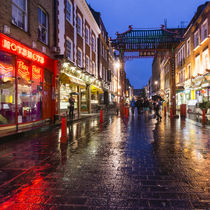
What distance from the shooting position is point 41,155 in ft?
17.1

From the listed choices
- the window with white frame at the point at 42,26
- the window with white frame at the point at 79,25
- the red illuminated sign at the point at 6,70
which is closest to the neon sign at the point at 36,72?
the window with white frame at the point at 42,26

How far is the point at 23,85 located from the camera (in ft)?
33.1

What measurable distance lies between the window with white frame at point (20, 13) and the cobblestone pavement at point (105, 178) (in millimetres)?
6628

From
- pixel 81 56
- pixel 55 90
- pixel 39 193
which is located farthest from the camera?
pixel 81 56

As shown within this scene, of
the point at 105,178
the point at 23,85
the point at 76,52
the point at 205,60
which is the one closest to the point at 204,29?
the point at 205,60

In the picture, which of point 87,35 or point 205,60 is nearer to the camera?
point 205,60

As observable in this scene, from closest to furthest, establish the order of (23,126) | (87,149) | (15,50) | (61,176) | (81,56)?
(61,176)
(87,149)
(15,50)
(23,126)
(81,56)

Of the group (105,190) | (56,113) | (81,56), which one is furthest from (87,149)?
(81,56)

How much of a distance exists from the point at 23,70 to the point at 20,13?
279 centimetres

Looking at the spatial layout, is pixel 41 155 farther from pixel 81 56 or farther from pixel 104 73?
pixel 104 73

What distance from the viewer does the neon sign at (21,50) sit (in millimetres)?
8332

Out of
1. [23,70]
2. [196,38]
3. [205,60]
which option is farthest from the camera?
[196,38]

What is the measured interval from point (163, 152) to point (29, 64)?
27.0 feet

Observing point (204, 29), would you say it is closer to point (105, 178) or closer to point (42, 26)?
point (42, 26)
